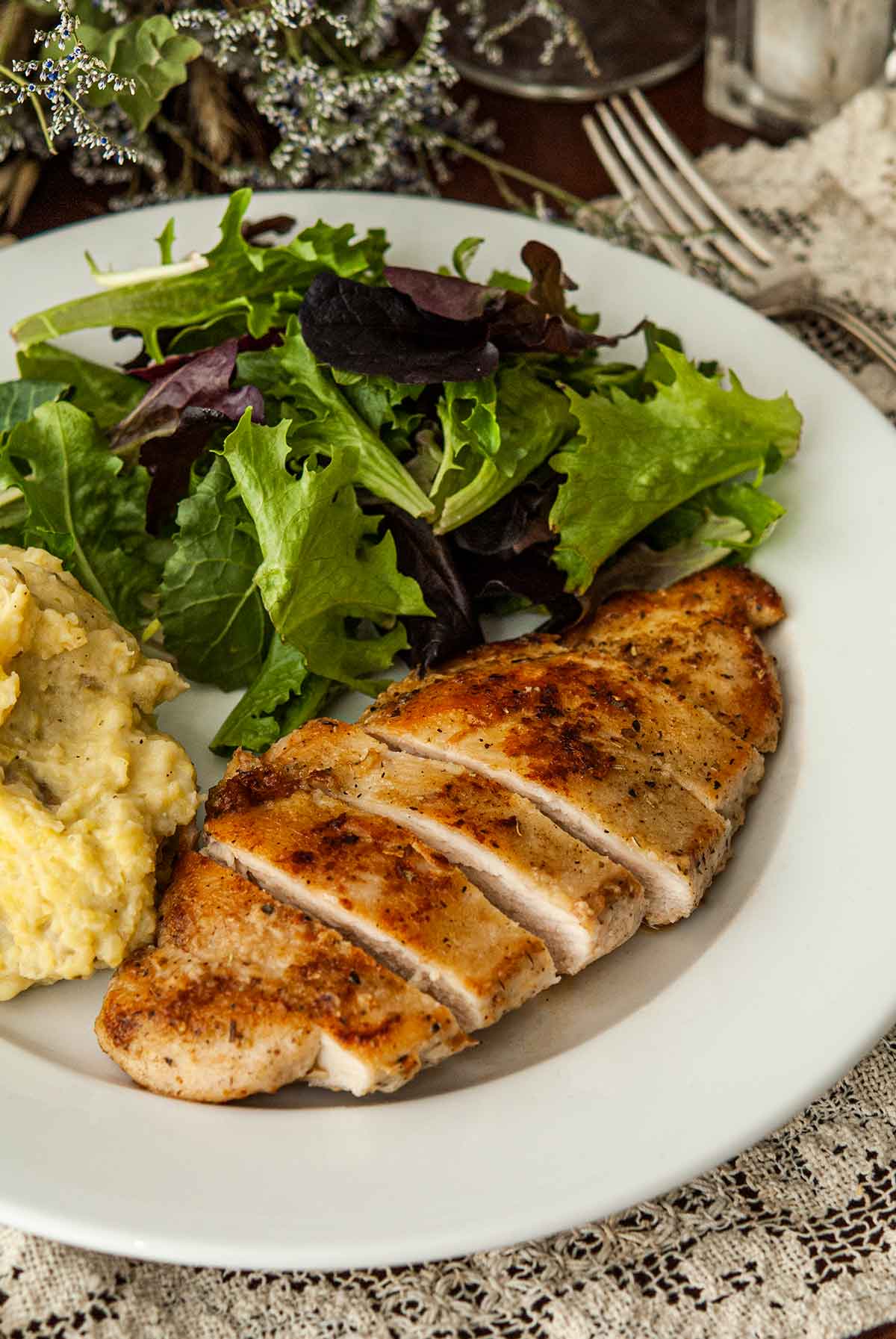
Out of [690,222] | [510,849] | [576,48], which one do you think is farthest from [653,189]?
[510,849]

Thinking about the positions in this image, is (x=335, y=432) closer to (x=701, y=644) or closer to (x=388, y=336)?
(x=388, y=336)

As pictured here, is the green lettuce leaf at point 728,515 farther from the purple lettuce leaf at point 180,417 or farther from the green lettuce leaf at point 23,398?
the green lettuce leaf at point 23,398

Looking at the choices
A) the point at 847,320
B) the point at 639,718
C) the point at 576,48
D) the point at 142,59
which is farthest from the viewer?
the point at 576,48

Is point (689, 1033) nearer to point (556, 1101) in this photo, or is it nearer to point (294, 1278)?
point (556, 1101)

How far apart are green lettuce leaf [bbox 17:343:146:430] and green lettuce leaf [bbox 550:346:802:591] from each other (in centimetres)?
147

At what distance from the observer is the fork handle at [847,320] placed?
16.2ft

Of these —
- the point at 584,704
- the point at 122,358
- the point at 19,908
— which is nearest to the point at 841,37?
the point at 122,358

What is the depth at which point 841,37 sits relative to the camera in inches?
237

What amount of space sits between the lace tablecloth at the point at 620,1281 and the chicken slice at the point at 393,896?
0.56 meters

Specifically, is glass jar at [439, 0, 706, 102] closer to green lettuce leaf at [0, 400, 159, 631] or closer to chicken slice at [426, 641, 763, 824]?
green lettuce leaf at [0, 400, 159, 631]

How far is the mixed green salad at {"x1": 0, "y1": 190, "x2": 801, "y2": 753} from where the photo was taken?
156 inches

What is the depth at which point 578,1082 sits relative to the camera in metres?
3.07

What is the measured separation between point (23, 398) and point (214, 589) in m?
1.00

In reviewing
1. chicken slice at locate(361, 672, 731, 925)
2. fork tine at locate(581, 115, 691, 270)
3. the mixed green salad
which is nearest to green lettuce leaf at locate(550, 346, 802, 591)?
the mixed green salad
